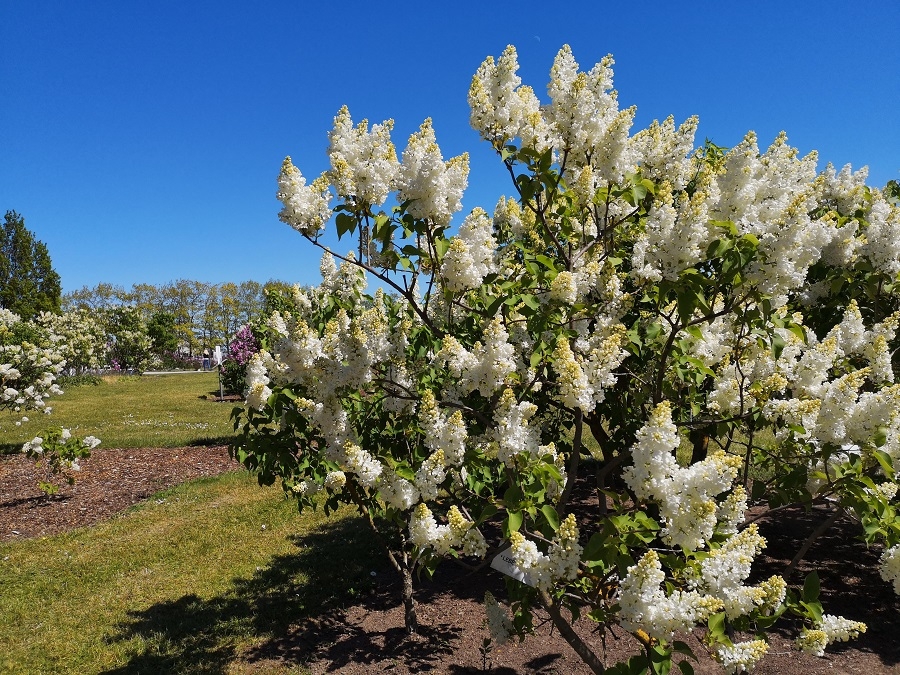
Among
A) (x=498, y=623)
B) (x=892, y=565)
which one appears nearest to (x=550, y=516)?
(x=498, y=623)

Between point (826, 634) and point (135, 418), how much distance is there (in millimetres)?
19823

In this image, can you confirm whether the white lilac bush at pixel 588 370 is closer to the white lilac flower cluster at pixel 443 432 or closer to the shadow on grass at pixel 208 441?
the white lilac flower cluster at pixel 443 432

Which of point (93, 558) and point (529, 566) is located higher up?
point (529, 566)

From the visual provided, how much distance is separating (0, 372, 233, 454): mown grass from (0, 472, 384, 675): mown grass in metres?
5.84

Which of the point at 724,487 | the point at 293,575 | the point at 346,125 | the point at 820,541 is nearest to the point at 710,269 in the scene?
the point at 724,487

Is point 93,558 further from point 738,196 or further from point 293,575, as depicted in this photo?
point 738,196

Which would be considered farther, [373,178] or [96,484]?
[96,484]

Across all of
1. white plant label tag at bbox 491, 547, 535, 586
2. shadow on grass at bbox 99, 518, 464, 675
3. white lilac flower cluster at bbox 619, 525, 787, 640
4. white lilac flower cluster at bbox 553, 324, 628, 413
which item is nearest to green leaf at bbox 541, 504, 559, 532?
white plant label tag at bbox 491, 547, 535, 586

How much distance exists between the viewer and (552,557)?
2496 mm

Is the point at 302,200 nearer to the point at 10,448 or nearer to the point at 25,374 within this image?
the point at 25,374

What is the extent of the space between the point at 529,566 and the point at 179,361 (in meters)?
52.7

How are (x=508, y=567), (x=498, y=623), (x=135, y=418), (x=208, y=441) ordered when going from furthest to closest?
(x=135, y=418)
(x=208, y=441)
(x=498, y=623)
(x=508, y=567)

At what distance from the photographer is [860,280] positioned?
477 centimetres

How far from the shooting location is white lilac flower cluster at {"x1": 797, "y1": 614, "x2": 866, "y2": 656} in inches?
94.3
